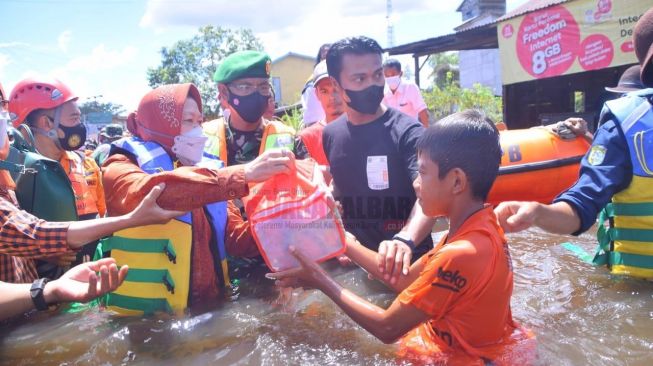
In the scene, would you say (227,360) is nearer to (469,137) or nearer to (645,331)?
(469,137)

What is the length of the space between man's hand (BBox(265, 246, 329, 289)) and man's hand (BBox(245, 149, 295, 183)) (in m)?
0.38

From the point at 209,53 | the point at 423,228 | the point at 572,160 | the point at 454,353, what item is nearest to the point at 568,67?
the point at 572,160

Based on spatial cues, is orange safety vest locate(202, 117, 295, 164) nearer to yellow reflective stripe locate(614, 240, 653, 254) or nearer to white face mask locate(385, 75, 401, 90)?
yellow reflective stripe locate(614, 240, 653, 254)

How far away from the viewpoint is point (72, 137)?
13.3 feet

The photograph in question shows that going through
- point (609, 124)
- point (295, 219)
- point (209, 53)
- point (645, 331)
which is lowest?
point (645, 331)

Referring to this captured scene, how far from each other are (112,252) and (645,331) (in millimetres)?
2805

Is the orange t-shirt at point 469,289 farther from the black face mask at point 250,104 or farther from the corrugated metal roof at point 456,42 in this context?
the corrugated metal roof at point 456,42

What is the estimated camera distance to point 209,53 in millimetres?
31828

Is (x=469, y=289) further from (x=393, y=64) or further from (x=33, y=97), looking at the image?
(x=393, y=64)

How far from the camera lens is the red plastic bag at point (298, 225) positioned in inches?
90.4

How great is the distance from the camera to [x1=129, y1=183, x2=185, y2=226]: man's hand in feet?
7.35

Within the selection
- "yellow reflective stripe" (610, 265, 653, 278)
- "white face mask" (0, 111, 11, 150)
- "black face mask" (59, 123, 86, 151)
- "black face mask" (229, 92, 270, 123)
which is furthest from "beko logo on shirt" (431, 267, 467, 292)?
"black face mask" (59, 123, 86, 151)

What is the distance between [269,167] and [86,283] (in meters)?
0.99

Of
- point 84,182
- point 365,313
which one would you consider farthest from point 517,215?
point 84,182
